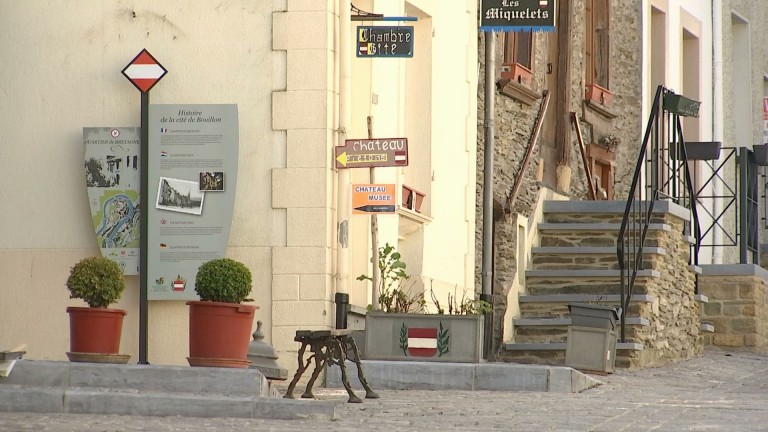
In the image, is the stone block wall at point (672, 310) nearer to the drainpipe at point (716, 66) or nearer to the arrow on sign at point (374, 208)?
the arrow on sign at point (374, 208)

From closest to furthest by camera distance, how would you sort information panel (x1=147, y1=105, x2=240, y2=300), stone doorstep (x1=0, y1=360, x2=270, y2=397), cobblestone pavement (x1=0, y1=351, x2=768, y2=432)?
cobblestone pavement (x1=0, y1=351, x2=768, y2=432), stone doorstep (x1=0, y1=360, x2=270, y2=397), information panel (x1=147, y1=105, x2=240, y2=300)

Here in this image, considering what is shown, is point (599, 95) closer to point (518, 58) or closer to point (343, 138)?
point (518, 58)

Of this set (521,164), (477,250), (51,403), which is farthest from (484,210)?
(51,403)

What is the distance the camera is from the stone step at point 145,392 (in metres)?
9.55

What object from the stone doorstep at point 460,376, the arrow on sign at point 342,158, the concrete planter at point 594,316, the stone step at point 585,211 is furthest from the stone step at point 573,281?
the arrow on sign at point 342,158

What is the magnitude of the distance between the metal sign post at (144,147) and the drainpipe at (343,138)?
1308 mm

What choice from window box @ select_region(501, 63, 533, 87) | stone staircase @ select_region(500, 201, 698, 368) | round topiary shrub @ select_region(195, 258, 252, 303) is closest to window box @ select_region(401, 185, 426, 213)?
stone staircase @ select_region(500, 201, 698, 368)

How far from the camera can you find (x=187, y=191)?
502 inches

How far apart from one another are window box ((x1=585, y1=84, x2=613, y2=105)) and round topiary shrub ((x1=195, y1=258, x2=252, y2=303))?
10.1m

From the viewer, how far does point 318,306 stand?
12.7 metres

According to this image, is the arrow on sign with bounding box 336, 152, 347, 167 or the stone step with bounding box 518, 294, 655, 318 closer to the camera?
the arrow on sign with bounding box 336, 152, 347, 167

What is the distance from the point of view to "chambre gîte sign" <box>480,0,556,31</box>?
49.1 ft

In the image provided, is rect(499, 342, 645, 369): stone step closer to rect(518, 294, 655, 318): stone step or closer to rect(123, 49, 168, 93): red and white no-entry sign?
rect(518, 294, 655, 318): stone step

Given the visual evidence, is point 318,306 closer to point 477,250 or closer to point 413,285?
point 413,285
